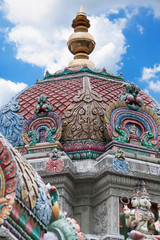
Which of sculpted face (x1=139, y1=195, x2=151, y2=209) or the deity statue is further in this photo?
the deity statue

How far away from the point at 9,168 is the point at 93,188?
12.6m

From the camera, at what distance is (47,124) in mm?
20750

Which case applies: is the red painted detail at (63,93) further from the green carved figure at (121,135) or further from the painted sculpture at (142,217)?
the painted sculpture at (142,217)

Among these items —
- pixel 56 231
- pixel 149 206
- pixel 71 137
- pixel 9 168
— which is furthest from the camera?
pixel 71 137

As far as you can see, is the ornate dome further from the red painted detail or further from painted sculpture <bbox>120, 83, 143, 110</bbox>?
painted sculpture <bbox>120, 83, 143, 110</bbox>

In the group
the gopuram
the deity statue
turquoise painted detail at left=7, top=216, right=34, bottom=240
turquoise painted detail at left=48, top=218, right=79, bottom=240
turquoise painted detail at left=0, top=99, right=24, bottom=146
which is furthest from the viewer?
turquoise painted detail at left=0, top=99, right=24, bottom=146

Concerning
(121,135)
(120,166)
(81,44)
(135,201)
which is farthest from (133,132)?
(81,44)

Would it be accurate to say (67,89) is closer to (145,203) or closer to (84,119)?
(84,119)

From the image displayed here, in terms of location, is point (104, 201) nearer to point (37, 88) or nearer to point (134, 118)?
point (134, 118)

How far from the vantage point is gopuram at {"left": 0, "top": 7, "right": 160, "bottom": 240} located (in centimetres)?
1791

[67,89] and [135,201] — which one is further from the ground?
[67,89]

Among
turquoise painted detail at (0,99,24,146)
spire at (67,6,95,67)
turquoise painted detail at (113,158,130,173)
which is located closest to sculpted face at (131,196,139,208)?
turquoise painted detail at (113,158,130,173)

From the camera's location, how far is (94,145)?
20.1 metres

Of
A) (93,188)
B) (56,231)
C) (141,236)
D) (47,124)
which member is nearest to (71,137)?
(47,124)
